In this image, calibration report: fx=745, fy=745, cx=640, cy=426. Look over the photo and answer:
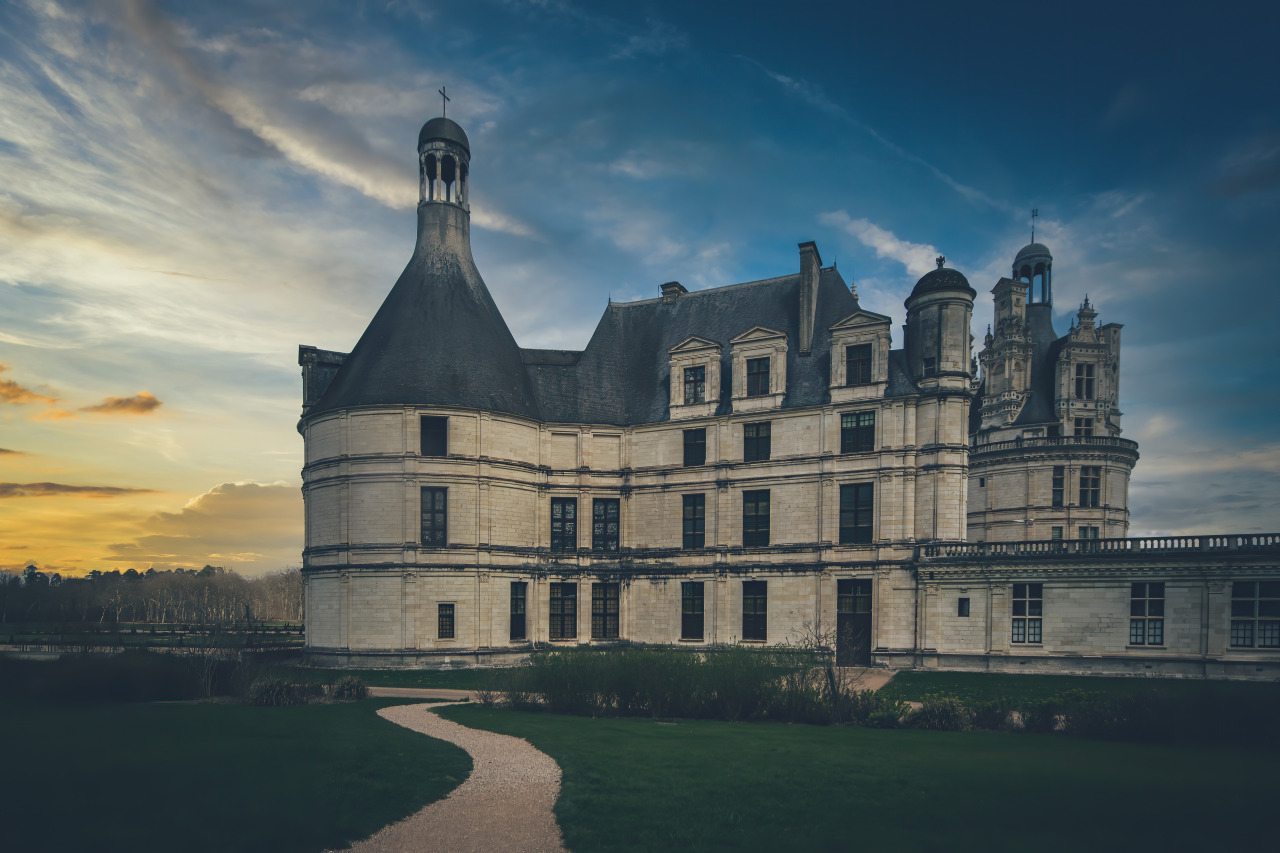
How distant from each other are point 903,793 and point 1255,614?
2284cm

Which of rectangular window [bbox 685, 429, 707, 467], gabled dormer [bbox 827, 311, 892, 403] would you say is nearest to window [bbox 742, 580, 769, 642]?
rectangular window [bbox 685, 429, 707, 467]

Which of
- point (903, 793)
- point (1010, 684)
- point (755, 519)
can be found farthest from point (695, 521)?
point (903, 793)

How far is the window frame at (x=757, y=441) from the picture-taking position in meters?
36.4

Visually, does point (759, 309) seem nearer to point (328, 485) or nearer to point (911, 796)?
point (328, 485)

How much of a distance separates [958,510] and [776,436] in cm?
872

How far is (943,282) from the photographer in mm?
33812

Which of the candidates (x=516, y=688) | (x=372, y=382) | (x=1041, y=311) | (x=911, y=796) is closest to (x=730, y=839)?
(x=911, y=796)

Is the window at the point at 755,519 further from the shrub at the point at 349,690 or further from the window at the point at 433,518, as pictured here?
the shrub at the point at 349,690

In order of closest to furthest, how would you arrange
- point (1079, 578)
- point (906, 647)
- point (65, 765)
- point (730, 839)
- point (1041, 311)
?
point (730, 839)
point (65, 765)
point (1079, 578)
point (906, 647)
point (1041, 311)

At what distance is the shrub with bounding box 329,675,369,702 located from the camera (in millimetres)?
23625

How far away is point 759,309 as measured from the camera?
39.5m

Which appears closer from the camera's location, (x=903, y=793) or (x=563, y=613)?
(x=903, y=793)

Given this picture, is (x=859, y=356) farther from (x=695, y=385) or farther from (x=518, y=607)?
(x=518, y=607)

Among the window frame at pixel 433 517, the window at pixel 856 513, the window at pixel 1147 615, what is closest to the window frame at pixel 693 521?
the window at pixel 856 513
